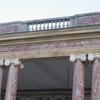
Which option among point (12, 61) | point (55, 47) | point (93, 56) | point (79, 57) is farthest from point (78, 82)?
point (12, 61)

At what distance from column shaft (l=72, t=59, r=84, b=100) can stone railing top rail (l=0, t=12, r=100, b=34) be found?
192cm

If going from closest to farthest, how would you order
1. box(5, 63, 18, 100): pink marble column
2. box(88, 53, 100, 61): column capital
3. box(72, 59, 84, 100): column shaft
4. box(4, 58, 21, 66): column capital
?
box(72, 59, 84, 100): column shaft → box(88, 53, 100, 61): column capital → box(5, 63, 18, 100): pink marble column → box(4, 58, 21, 66): column capital

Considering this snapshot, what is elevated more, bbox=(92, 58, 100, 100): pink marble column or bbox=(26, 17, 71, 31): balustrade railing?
bbox=(26, 17, 71, 31): balustrade railing

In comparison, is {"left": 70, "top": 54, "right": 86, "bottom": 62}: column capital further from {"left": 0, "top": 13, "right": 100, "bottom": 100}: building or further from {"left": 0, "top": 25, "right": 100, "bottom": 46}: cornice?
{"left": 0, "top": 25, "right": 100, "bottom": 46}: cornice

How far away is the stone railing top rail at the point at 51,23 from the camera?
544 inches

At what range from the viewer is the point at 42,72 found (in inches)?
711

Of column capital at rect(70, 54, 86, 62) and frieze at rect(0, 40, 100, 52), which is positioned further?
frieze at rect(0, 40, 100, 52)

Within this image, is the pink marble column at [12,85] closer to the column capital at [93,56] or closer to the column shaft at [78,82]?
the column shaft at [78,82]

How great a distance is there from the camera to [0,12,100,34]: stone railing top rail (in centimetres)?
1383

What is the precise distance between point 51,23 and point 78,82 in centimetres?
340

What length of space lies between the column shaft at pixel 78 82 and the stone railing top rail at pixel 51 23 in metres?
1.92

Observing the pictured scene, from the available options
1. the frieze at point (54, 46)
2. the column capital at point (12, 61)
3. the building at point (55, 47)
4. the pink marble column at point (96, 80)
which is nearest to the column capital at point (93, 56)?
the building at point (55, 47)

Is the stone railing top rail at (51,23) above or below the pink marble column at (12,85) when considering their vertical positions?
above

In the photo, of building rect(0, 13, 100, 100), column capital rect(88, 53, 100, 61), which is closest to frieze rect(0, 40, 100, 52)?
building rect(0, 13, 100, 100)
